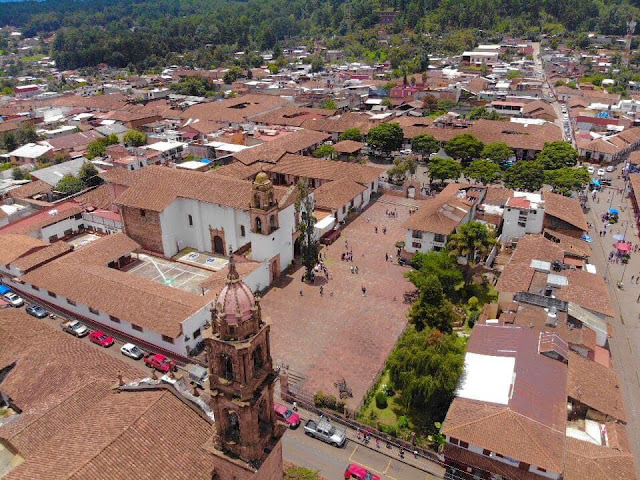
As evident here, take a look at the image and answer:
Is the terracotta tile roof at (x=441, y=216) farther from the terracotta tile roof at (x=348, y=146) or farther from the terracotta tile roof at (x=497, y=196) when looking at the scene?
the terracotta tile roof at (x=348, y=146)

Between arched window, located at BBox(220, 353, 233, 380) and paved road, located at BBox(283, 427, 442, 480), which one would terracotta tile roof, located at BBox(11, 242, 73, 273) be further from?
arched window, located at BBox(220, 353, 233, 380)

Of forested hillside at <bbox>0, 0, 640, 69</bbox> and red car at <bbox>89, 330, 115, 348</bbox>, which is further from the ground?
forested hillside at <bbox>0, 0, 640, 69</bbox>

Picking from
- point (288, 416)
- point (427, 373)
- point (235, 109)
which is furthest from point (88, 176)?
point (427, 373)

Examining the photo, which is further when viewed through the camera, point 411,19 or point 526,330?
point 411,19

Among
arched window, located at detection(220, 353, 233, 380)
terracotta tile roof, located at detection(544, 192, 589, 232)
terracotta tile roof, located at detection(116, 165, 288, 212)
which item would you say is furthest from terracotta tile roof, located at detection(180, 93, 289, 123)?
arched window, located at detection(220, 353, 233, 380)

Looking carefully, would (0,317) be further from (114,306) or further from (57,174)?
(57,174)

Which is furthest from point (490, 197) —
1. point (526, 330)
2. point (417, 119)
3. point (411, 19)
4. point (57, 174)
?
point (411, 19)

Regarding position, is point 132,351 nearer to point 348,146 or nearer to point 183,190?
point 183,190
